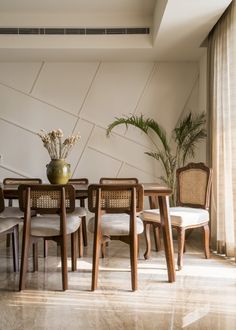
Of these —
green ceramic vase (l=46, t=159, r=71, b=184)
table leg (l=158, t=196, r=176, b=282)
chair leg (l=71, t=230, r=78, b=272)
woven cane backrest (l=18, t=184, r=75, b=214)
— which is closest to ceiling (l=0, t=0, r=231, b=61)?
green ceramic vase (l=46, t=159, r=71, b=184)

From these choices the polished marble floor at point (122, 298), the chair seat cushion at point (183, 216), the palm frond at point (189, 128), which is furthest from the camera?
the palm frond at point (189, 128)

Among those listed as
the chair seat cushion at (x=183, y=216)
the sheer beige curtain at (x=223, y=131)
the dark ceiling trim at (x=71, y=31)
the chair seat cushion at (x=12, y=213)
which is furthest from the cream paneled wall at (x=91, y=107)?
the chair seat cushion at (x=183, y=216)

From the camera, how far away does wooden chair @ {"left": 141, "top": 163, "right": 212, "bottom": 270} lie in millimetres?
3047

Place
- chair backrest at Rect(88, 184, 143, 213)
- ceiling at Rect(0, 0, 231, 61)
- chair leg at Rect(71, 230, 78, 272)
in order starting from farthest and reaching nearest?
ceiling at Rect(0, 0, 231, 61) → chair leg at Rect(71, 230, 78, 272) → chair backrest at Rect(88, 184, 143, 213)

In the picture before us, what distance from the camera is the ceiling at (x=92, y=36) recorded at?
159 inches

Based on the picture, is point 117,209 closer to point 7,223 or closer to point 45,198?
point 45,198

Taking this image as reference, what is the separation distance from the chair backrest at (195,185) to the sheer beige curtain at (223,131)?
0.21m

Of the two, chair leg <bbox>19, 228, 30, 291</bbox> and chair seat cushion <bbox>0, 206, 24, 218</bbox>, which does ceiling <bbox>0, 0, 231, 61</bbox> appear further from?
chair leg <bbox>19, 228, 30, 291</bbox>

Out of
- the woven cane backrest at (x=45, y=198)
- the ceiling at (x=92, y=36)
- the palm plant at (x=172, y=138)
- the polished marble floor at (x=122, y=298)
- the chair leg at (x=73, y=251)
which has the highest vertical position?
the ceiling at (x=92, y=36)

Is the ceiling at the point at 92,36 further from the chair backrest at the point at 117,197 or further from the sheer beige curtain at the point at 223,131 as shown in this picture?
the chair backrest at the point at 117,197

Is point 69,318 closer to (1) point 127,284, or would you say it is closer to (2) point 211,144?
(1) point 127,284

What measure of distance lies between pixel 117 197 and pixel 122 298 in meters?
0.71

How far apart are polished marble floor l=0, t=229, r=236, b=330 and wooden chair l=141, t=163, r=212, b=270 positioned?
0.29 m

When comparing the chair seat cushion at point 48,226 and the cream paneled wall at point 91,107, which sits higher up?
the cream paneled wall at point 91,107
